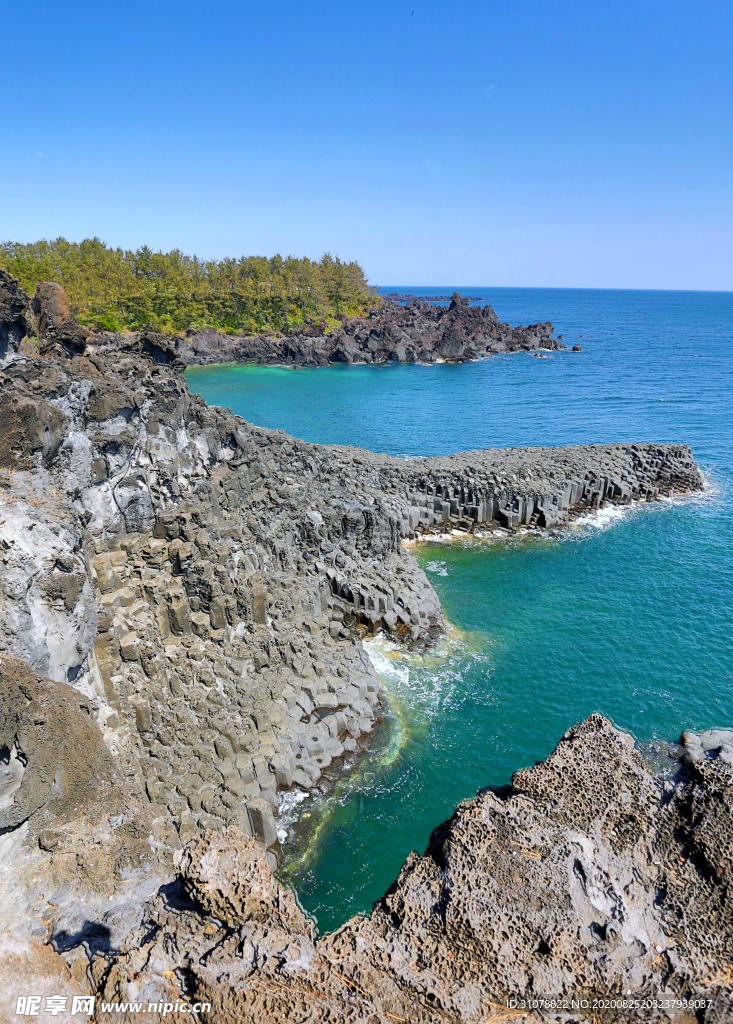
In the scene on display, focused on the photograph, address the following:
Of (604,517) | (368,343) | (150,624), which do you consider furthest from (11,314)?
(368,343)

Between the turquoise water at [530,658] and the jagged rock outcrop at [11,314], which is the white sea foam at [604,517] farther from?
the jagged rock outcrop at [11,314]

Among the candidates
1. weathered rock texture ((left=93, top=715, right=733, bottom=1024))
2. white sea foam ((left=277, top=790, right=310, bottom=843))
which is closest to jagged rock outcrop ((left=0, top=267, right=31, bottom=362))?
white sea foam ((left=277, top=790, right=310, bottom=843))

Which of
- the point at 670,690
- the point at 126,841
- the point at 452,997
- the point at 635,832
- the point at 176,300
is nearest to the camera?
the point at 452,997

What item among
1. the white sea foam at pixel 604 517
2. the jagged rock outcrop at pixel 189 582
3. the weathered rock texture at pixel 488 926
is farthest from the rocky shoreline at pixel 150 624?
the white sea foam at pixel 604 517

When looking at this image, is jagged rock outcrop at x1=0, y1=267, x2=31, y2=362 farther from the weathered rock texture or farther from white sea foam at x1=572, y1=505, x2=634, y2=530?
white sea foam at x1=572, y1=505, x2=634, y2=530

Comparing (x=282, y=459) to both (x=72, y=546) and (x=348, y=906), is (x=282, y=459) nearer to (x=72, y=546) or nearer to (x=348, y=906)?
(x=72, y=546)

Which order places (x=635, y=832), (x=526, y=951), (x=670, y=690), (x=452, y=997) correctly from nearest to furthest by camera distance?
(x=452, y=997)
(x=526, y=951)
(x=635, y=832)
(x=670, y=690)

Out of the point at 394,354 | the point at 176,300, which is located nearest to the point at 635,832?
the point at 394,354
